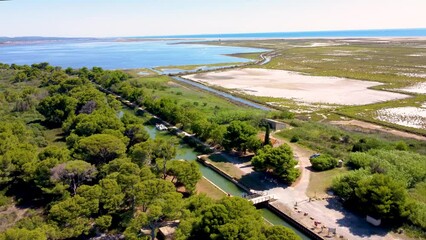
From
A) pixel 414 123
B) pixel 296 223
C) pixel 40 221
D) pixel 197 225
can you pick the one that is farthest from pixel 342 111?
pixel 40 221

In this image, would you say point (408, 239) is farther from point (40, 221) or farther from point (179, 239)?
point (40, 221)

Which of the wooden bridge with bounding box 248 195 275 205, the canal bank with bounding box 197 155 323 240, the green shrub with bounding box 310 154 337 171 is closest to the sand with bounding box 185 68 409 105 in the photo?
the green shrub with bounding box 310 154 337 171

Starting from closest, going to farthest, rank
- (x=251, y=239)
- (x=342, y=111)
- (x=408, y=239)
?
(x=251, y=239) → (x=408, y=239) → (x=342, y=111)

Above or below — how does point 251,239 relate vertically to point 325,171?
above

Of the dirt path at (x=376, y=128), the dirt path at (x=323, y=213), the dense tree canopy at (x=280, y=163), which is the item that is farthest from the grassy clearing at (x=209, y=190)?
the dirt path at (x=376, y=128)

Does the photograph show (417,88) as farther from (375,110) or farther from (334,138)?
(334,138)

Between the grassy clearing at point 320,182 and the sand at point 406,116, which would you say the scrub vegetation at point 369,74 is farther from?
the grassy clearing at point 320,182

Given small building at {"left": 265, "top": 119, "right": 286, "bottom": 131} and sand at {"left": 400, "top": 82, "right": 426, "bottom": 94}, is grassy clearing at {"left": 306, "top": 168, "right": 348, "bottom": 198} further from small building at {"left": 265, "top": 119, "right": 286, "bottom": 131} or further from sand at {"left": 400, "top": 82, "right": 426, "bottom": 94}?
sand at {"left": 400, "top": 82, "right": 426, "bottom": 94}
